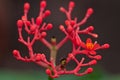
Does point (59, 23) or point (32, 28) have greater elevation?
point (59, 23)

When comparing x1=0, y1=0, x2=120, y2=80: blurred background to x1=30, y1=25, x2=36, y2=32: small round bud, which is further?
x1=0, y1=0, x2=120, y2=80: blurred background

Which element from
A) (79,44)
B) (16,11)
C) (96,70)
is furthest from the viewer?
(16,11)

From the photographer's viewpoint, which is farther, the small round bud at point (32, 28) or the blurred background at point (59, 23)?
the blurred background at point (59, 23)

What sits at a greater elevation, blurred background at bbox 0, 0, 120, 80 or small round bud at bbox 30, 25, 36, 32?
blurred background at bbox 0, 0, 120, 80

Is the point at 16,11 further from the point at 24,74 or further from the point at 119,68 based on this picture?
the point at 24,74

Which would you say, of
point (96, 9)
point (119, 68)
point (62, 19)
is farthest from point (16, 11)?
point (119, 68)

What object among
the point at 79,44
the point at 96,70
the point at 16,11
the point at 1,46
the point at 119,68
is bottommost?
the point at 79,44

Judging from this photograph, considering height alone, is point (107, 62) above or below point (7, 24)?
below

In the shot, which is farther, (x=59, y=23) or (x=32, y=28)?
(x=59, y=23)

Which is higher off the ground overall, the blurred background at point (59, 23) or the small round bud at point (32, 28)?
the blurred background at point (59, 23)

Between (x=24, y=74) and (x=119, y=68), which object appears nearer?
(x=24, y=74)

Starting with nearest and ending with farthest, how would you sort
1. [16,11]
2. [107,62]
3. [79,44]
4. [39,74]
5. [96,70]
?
[79,44] < [96,70] < [39,74] < [107,62] < [16,11]
